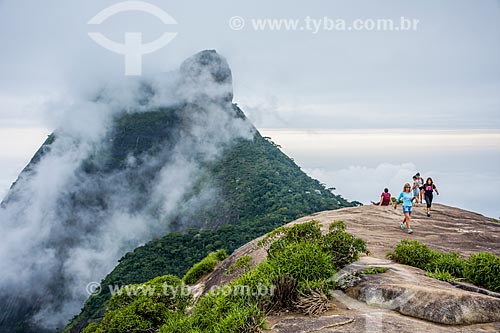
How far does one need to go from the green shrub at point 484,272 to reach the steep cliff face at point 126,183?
5432cm

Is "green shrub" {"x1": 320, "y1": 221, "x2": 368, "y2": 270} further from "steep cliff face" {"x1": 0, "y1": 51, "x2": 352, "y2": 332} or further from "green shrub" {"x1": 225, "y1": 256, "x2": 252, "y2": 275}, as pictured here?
"steep cliff face" {"x1": 0, "y1": 51, "x2": 352, "y2": 332}

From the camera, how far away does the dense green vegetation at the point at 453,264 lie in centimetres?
701

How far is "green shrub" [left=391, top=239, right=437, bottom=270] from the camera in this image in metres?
A: 8.24

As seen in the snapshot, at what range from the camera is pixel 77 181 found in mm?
95438

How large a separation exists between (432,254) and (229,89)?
92.8 metres

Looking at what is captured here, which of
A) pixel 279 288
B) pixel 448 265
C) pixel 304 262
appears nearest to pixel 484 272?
pixel 448 265

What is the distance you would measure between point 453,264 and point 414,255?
0.80m

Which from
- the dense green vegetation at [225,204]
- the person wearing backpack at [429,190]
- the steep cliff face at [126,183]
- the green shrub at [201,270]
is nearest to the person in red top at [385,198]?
the person wearing backpack at [429,190]

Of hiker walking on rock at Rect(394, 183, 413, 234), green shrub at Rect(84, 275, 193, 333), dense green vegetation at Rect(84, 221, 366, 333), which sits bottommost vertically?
green shrub at Rect(84, 275, 193, 333)

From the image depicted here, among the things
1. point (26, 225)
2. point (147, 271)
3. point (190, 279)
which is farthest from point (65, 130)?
point (190, 279)

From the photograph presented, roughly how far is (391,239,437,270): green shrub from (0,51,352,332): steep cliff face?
2092 inches

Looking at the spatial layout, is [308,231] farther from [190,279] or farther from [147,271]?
[147,271]

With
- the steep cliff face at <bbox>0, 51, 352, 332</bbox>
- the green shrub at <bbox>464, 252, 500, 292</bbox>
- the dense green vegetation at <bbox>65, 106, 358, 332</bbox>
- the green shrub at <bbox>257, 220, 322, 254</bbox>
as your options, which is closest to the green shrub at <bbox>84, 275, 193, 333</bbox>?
the green shrub at <bbox>257, 220, 322, 254</bbox>

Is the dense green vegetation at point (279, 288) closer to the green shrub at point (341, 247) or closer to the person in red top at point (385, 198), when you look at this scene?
the green shrub at point (341, 247)
